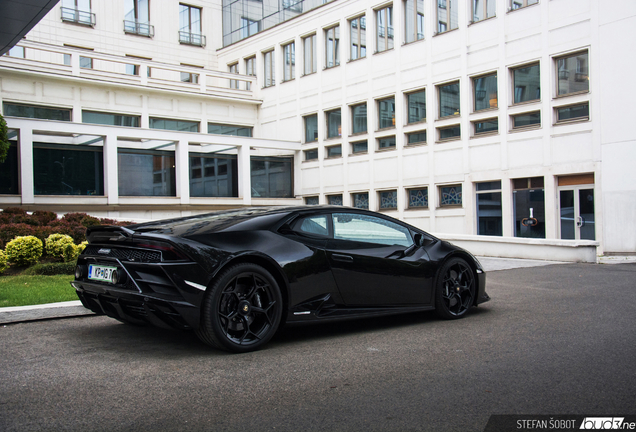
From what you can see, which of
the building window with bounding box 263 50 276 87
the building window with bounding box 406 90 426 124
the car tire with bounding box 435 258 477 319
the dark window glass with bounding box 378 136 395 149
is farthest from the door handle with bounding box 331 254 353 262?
the building window with bounding box 263 50 276 87

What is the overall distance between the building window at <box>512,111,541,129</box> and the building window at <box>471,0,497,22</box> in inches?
164

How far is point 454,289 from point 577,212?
1534 cm

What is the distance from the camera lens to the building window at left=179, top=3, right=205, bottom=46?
35156 mm

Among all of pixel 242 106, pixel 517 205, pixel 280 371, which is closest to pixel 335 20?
pixel 242 106

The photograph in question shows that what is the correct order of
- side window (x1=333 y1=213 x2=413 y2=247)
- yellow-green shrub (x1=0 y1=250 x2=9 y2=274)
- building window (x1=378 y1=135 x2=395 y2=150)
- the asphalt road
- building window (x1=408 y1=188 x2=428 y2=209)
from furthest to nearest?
1. building window (x1=378 y1=135 x2=395 y2=150)
2. building window (x1=408 y1=188 x2=428 y2=209)
3. yellow-green shrub (x1=0 y1=250 x2=9 y2=274)
4. side window (x1=333 y1=213 x2=413 y2=247)
5. the asphalt road

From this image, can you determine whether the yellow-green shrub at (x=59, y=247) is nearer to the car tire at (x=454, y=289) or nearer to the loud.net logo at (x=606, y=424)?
the car tire at (x=454, y=289)

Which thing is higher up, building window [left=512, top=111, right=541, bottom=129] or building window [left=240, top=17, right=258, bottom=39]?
building window [left=240, top=17, right=258, bottom=39]

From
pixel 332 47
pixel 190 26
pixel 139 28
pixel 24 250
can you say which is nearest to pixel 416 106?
pixel 332 47

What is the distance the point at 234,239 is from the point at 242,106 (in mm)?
28799

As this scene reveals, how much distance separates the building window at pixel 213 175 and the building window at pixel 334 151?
464cm

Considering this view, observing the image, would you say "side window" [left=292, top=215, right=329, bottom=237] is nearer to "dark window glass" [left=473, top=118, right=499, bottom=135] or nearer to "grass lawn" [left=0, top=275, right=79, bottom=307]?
"grass lawn" [left=0, top=275, right=79, bottom=307]

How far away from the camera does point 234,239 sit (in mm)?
5148

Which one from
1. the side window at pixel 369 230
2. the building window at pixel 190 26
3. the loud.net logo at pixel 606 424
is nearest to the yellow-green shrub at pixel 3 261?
the side window at pixel 369 230

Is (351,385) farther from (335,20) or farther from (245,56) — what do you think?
(245,56)
